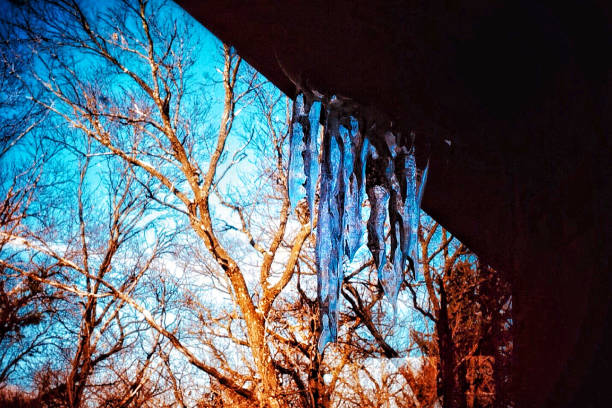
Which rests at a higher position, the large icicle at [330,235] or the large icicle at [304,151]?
the large icicle at [304,151]

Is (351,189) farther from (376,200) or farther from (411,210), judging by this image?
(411,210)

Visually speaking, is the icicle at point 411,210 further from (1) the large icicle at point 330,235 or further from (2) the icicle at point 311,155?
(2) the icicle at point 311,155

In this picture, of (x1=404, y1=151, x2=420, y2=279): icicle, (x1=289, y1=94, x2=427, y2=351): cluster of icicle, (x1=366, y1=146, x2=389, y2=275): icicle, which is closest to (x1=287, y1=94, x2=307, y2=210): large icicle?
(x1=289, y1=94, x2=427, y2=351): cluster of icicle

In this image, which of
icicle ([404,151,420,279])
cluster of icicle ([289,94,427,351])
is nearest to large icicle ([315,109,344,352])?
cluster of icicle ([289,94,427,351])

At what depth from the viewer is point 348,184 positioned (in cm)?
204

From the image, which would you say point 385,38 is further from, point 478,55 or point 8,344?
point 8,344

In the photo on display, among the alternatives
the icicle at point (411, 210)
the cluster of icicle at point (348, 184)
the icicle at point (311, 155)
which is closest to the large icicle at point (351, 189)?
the cluster of icicle at point (348, 184)

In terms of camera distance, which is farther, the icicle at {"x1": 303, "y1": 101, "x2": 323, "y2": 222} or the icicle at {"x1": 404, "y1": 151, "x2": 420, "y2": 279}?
the icicle at {"x1": 404, "y1": 151, "x2": 420, "y2": 279}

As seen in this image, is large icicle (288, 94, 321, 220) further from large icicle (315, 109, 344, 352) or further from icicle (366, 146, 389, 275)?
icicle (366, 146, 389, 275)

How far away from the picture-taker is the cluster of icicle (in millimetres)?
1918

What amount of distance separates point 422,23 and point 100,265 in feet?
37.3

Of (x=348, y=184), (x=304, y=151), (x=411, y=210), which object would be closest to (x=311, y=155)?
(x=304, y=151)

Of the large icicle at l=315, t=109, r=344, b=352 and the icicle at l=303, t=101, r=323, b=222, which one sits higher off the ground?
the icicle at l=303, t=101, r=323, b=222

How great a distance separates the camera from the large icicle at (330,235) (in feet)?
6.43
